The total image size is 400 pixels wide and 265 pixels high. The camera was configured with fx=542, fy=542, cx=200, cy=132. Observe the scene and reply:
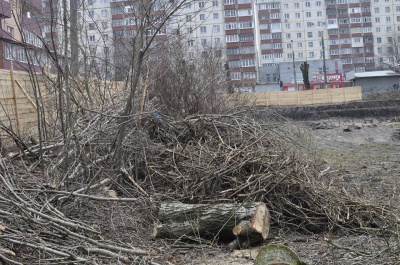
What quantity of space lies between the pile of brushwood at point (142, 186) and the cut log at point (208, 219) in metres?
0.29

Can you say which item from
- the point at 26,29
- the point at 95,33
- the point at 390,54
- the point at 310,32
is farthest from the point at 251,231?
the point at 310,32

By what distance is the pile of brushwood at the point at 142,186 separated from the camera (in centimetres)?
492

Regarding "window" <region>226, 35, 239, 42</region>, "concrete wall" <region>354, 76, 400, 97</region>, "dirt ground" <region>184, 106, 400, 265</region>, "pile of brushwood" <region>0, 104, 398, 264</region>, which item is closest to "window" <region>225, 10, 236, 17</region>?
"window" <region>226, 35, 239, 42</region>

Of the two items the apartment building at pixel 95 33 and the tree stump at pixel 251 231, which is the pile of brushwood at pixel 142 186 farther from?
the apartment building at pixel 95 33

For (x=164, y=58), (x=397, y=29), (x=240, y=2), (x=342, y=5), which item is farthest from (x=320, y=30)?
(x=164, y=58)

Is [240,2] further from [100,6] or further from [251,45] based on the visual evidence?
[100,6]

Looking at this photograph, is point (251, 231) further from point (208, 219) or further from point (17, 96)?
point (17, 96)

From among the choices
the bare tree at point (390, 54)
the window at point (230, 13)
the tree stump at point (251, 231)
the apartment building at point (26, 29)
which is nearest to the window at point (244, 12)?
the window at point (230, 13)

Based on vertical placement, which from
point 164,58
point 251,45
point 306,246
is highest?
point 251,45

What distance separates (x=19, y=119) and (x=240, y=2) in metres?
73.8

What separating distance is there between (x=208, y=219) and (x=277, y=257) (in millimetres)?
1512

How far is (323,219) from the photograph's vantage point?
6.38 metres

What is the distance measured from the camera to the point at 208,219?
6.01 meters

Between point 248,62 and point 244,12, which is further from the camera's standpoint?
point 248,62
